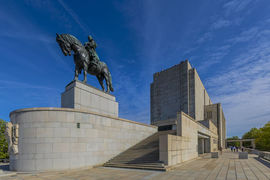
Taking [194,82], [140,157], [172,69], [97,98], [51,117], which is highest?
[172,69]

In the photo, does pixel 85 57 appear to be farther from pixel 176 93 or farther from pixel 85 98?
pixel 176 93

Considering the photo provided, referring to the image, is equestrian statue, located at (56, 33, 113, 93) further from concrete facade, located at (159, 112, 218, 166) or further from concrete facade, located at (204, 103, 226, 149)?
concrete facade, located at (204, 103, 226, 149)

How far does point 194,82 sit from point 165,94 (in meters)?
9.61

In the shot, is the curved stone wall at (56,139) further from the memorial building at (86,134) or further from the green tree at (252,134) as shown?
the green tree at (252,134)

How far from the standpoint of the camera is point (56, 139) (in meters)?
11.6

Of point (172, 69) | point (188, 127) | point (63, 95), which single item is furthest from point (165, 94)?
point (63, 95)

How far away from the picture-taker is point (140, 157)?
45.9 feet

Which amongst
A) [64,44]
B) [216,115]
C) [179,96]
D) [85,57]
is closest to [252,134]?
[216,115]

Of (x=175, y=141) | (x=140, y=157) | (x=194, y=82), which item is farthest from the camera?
(x=194, y=82)

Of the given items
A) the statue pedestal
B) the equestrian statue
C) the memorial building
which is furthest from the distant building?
the equestrian statue

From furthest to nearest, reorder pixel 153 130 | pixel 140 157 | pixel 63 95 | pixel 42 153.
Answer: pixel 153 130 → pixel 63 95 → pixel 140 157 → pixel 42 153

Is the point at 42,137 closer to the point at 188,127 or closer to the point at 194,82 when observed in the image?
the point at 188,127

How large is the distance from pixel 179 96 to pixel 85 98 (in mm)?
35952

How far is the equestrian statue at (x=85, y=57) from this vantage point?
621 inches
